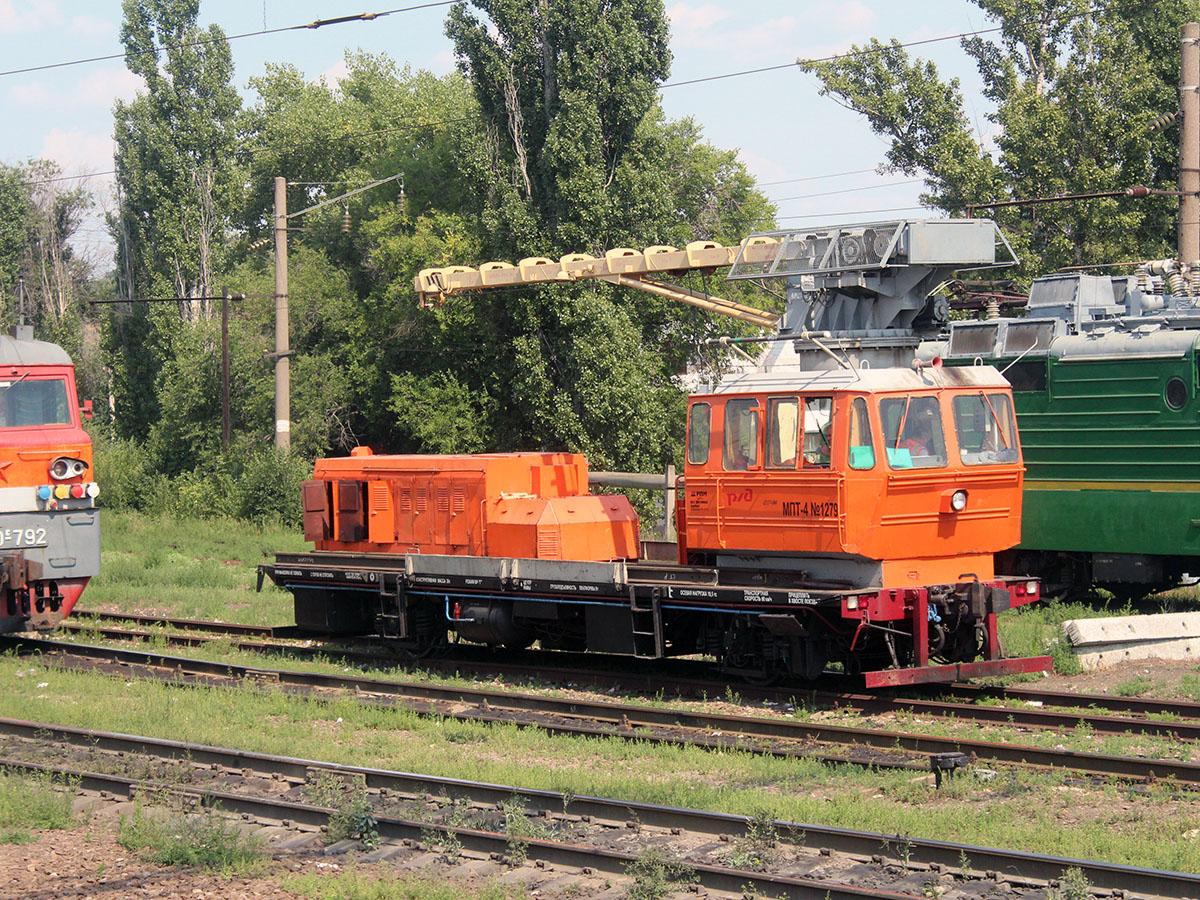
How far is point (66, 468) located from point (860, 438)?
32.5 ft

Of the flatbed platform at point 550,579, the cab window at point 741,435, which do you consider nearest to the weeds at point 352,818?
the flatbed platform at point 550,579

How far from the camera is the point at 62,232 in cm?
6300

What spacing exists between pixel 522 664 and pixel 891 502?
5.16 meters

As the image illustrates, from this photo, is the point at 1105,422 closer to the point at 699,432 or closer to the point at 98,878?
the point at 699,432

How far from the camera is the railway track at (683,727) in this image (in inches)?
376

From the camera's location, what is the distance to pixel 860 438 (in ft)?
38.4

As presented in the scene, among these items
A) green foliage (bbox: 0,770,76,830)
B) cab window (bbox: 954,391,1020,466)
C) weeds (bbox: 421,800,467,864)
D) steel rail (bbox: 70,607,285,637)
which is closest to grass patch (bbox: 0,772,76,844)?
green foliage (bbox: 0,770,76,830)

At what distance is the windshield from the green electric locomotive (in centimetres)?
1139

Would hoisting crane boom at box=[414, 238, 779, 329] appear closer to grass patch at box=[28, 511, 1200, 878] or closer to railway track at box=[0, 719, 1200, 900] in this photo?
grass patch at box=[28, 511, 1200, 878]

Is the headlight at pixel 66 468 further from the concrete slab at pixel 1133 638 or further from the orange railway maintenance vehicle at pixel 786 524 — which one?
the concrete slab at pixel 1133 638

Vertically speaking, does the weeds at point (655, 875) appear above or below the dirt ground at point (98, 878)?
above

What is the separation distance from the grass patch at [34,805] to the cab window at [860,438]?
7.08 m

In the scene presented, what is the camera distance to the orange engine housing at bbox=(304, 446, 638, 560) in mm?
14336

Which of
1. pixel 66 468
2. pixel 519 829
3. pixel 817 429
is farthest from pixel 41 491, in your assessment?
pixel 519 829
